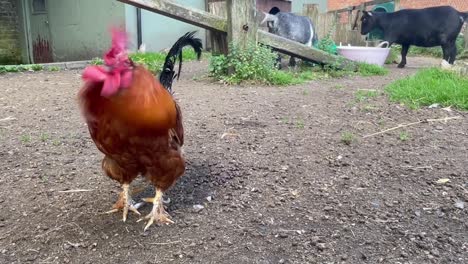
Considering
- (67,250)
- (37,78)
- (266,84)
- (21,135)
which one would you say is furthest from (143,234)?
(37,78)

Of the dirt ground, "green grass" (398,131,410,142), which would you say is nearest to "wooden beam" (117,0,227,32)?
the dirt ground

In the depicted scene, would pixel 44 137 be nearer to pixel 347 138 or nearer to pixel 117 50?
pixel 117 50

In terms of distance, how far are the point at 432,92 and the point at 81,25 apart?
872 cm

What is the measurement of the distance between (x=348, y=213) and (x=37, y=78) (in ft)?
19.1

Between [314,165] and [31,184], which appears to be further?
[314,165]

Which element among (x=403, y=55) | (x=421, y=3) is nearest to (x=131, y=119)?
(x=403, y=55)

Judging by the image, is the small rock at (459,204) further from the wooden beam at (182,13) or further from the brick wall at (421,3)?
the brick wall at (421,3)

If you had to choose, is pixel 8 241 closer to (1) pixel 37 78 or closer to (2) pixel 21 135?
(2) pixel 21 135

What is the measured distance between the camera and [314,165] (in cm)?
326

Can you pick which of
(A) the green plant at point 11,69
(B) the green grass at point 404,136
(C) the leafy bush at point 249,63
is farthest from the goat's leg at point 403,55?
(A) the green plant at point 11,69

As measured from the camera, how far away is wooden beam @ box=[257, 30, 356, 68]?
21.8 feet

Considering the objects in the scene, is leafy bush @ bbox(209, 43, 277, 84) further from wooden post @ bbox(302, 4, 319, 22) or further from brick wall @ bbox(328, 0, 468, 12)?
brick wall @ bbox(328, 0, 468, 12)

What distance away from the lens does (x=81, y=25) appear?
10906 millimetres

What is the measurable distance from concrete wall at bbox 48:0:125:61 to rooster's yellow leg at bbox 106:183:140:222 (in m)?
Answer: 7.72
